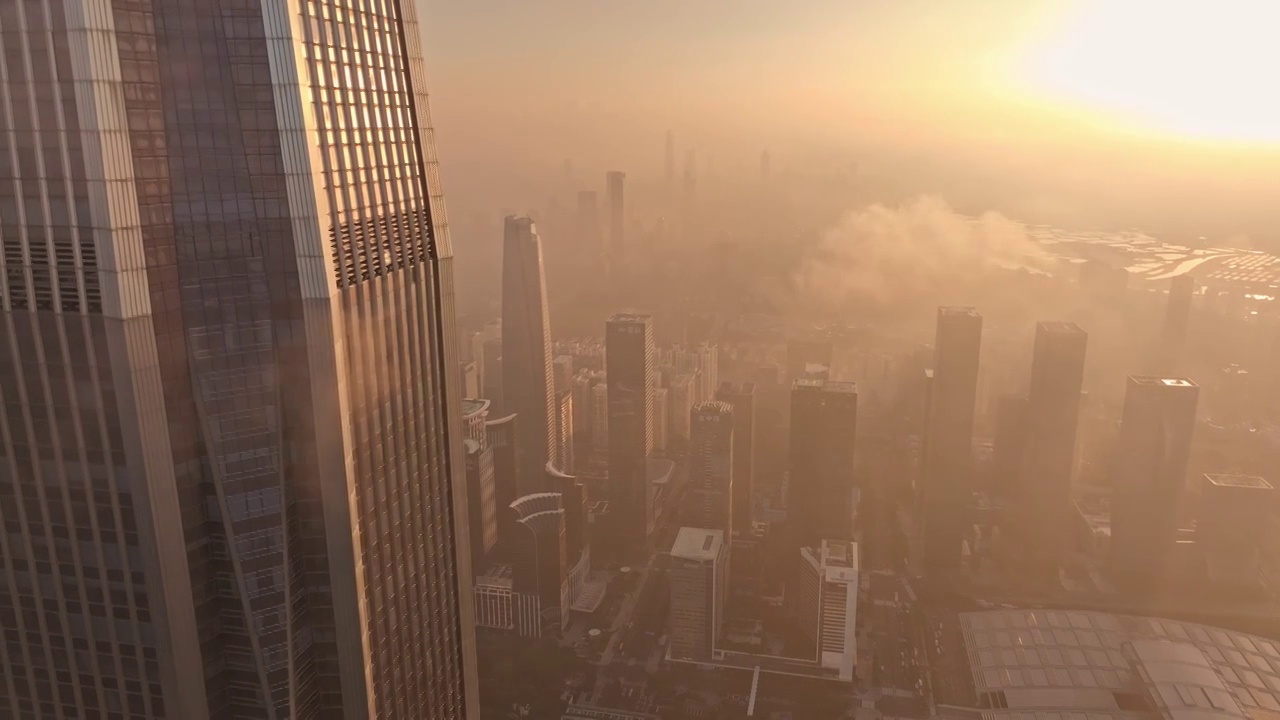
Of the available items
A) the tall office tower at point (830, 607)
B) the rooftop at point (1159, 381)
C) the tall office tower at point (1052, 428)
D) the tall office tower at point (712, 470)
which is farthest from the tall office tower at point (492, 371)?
the rooftop at point (1159, 381)

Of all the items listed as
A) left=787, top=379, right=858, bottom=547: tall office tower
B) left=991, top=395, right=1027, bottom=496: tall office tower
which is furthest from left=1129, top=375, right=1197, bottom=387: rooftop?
left=787, top=379, right=858, bottom=547: tall office tower

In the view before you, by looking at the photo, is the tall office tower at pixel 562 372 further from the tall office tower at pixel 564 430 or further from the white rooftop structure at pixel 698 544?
the white rooftop structure at pixel 698 544

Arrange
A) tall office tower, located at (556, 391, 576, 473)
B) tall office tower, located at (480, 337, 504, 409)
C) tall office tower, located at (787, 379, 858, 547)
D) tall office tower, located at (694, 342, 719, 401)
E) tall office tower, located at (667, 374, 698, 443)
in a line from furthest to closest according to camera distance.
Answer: tall office tower, located at (694, 342, 719, 401), tall office tower, located at (480, 337, 504, 409), tall office tower, located at (667, 374, 698, 443), tall office tower, located at (556, 391, 576, 473), tall office tower, located at (787, 379, 858, 547)

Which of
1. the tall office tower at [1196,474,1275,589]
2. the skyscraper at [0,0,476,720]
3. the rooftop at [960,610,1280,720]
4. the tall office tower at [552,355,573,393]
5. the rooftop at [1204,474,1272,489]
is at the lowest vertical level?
the rooftop at [960,610,1280,720]

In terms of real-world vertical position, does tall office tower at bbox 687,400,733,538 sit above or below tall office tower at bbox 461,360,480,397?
below

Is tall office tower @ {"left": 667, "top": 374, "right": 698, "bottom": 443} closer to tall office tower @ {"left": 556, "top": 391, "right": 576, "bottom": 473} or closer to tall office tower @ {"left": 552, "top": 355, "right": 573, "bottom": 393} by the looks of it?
tall office tower @ {"left": 556, "top": 391, "right": 576, "bottom": 473}
